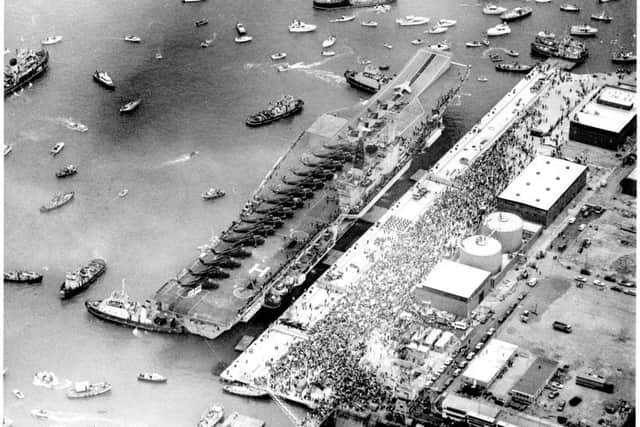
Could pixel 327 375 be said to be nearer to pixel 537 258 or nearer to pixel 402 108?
pixel 537 258

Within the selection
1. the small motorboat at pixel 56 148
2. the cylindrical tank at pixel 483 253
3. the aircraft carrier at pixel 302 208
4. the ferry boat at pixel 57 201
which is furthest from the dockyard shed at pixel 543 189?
the small motorboat at pixel 56 148

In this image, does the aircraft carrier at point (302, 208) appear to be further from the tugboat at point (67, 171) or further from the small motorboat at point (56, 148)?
the small motorboat at point (56, 148)

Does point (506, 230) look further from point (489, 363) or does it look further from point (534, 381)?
point (534, 381)

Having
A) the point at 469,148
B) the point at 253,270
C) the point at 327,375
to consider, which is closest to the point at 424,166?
the point at 469,148

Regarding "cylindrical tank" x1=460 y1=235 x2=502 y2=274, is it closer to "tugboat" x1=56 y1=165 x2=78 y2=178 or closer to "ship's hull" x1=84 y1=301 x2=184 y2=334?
"ship's hull" x1=84 y1=301 x2=184 y2=334

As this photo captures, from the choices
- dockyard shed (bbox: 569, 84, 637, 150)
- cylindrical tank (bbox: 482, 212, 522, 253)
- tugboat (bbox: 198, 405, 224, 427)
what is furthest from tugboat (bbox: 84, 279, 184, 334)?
dockyard shed (bbox: 569, 84, 637, 150)
